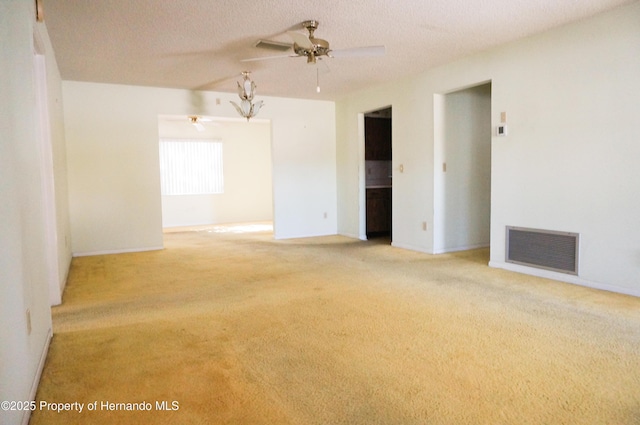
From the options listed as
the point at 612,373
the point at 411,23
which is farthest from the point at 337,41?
the point at 612,373

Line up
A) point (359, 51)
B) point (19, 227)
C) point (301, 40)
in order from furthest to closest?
1. point (359, 51)
2. point (301, 40)
3. point (19, 227)

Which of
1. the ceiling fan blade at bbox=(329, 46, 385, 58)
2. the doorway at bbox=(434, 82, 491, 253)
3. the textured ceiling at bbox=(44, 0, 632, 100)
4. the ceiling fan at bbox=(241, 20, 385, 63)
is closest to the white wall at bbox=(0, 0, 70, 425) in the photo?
the textured ceiling at bbox=(44, 0, 632, 100)

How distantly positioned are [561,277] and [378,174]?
3974mm

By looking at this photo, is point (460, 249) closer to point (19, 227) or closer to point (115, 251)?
point (115, 251)

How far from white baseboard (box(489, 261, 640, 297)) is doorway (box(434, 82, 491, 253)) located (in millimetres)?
1111

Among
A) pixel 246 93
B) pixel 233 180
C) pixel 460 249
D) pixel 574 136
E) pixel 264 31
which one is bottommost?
pixel 460 249

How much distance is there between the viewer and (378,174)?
750 cm

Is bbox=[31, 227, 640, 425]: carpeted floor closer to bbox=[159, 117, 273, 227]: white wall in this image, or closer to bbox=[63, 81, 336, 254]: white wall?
bbox=[63, 81, 336, 254]: white wall

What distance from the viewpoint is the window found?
9.67 metres

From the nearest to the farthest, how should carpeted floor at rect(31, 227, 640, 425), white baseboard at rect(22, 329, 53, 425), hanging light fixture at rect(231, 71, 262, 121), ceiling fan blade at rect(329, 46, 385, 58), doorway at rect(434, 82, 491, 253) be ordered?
1. white baseboard at rect(22, 329, 53, 425)
2. carpeted floor at rect(31, 227, 640, 425)
3. ceiling fan blade at rect(329, 46, 385, 58)
4. hanging light fixture at rect(231, 71, 262, 121)
5. doorway at rect(434, 82, 491, 253)

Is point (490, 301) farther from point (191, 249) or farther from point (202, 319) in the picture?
point (191, 249)

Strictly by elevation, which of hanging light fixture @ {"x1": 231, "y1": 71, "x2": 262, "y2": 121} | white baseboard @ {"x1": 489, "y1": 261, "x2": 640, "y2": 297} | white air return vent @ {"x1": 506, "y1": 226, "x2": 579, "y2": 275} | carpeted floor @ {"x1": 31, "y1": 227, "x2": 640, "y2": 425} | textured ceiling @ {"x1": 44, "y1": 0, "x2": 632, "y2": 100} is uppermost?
textured ceiling @ {"x1": 44, "y1": 0, "x2": 632, "y2": 100}

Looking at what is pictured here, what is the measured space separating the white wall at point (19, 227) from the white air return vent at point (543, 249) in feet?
14.1

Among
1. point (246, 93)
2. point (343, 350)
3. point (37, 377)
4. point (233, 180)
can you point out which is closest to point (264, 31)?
point (246, 93)
